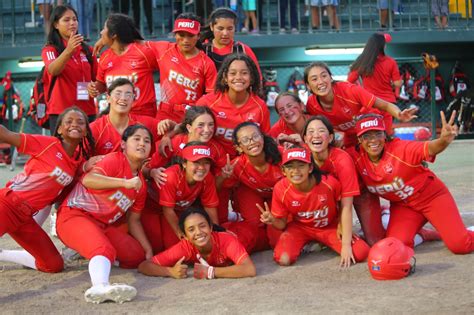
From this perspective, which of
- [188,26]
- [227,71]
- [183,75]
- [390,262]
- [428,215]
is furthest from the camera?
[183,75]

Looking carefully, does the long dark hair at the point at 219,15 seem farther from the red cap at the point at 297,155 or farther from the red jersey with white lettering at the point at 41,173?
the red jersey with white lettering at the point at 41,173

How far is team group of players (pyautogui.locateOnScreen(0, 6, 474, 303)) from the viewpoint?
6082 millimetres

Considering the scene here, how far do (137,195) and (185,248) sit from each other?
568mm

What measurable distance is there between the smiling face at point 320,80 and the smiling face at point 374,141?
761 mm

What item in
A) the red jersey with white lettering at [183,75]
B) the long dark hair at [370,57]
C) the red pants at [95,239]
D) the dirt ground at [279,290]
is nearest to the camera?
the dirt ground at [279,290]

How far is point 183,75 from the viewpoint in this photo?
24.0 ft

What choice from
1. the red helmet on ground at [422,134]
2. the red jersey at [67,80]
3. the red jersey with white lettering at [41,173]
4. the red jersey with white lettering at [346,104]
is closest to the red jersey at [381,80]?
the red jersey with white lettering at [346,104]

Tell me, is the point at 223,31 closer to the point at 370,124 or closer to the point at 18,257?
the point at 370,124

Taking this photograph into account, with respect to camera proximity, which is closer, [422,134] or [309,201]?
[309,201]

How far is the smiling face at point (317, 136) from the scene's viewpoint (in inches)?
252

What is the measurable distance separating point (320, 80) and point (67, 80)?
2.44 m

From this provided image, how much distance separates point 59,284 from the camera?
5.93 meters

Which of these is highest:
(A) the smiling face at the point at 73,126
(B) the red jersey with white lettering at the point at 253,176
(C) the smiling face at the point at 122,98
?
(C) the smiling face at the point at 122,98

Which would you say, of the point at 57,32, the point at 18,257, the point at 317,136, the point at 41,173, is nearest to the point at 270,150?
the point at 317,136
